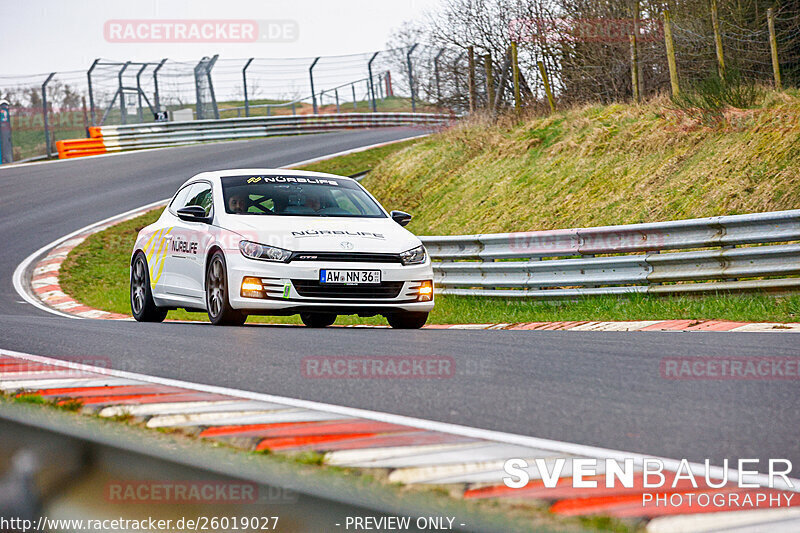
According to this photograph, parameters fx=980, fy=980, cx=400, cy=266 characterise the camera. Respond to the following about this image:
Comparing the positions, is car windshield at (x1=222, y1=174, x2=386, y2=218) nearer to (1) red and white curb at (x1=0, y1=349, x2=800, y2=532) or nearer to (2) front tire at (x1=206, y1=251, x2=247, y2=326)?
(2) front tire at (x1=206, y1=251, x2=247, y2=326)

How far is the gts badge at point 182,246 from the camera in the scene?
1017 cm

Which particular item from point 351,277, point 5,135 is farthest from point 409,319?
point 5,135

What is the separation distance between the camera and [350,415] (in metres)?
4.13

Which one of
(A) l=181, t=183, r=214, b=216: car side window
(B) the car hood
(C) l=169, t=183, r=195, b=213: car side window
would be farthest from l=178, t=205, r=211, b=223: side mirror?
(C) l=169, t=183, r=195, b=213: car side window

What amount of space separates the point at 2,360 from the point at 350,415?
309 centimetres

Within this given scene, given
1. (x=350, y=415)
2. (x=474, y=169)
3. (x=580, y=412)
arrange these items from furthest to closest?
1. (x=474, y=169)
2. (x=580, y=412)
3. (x=350, y=415)

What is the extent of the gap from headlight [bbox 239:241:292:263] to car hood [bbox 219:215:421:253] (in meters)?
0.05

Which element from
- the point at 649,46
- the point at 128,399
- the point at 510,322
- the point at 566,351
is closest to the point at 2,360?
the point at 128,399

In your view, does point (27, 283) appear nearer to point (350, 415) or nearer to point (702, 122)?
point (702, 122)

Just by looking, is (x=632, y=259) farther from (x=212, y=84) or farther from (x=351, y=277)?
(x=212, y=84)

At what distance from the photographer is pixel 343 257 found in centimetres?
919

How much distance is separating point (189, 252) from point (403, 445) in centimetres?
728

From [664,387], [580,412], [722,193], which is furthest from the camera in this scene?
[722,193]

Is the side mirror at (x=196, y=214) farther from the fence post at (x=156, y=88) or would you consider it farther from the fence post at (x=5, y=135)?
the fence post at (x=156, y=88)
